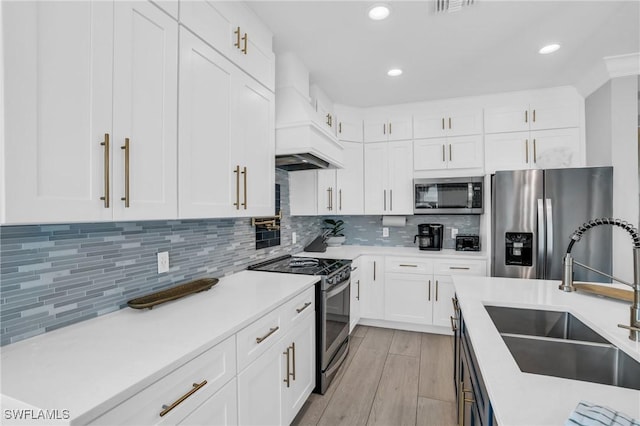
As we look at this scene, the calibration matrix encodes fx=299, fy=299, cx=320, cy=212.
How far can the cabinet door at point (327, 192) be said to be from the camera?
352 cm

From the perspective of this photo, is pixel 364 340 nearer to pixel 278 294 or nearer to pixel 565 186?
pixel 278 294

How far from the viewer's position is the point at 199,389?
105 cm

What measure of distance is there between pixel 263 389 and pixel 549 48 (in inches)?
122

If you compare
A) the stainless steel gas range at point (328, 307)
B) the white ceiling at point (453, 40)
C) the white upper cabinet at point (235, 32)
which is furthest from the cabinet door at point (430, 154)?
the white upper cabinet at point (235, 32)

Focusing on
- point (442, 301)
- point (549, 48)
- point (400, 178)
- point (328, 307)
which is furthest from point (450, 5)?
point (442, 301)

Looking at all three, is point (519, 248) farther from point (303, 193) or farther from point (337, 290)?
point (303, 193)

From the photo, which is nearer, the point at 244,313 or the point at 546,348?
the point at 546,348

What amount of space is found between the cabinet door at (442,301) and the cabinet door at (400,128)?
1642 mm

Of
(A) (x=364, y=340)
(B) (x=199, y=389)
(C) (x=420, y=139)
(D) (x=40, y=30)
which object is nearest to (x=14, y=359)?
(B) (x=199, y=389)

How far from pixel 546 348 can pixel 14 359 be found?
1.92m

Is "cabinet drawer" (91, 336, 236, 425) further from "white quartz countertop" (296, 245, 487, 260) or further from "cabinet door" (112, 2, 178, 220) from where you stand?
"white quartz countertop" (296, 245, 487, 260)

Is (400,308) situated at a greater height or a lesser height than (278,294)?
lesser

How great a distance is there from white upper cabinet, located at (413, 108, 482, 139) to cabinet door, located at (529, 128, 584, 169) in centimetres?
56

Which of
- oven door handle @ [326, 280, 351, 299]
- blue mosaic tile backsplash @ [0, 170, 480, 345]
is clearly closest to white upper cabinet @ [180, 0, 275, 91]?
blue mosaic tile backsplash @ [0, 170, 480, 345]
